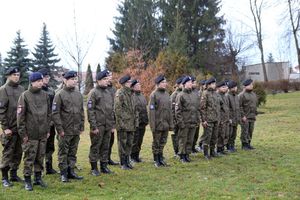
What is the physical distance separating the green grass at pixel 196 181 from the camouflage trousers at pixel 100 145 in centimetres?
44

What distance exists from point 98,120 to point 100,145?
0.58 metres

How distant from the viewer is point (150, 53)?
41.4 metres

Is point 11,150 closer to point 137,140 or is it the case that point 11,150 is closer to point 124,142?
point 124,142

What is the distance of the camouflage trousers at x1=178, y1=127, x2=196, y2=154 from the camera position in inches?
422

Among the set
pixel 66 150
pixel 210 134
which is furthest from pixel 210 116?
pixel 66 150

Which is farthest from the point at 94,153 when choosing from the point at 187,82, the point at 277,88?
the point at 277,88

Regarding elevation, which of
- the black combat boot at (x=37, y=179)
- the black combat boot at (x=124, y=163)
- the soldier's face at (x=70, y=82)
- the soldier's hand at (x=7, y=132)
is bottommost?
the black combat boot at (x=124, y=163)

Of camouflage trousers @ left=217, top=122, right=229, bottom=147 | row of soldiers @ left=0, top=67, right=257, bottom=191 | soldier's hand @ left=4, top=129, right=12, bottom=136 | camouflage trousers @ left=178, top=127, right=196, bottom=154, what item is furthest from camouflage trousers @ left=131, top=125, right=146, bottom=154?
soldier's hand @ left=4, top=129, right=12, bottom=136

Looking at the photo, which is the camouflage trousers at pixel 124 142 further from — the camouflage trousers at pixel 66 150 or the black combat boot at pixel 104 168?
the camouflage trousers at pixel 66 150

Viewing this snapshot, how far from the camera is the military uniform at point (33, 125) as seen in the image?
764 cm

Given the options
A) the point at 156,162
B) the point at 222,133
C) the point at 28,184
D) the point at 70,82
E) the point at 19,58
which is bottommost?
the point at 156,162

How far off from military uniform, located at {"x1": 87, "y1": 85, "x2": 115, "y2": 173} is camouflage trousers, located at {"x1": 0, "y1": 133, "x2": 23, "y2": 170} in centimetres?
150

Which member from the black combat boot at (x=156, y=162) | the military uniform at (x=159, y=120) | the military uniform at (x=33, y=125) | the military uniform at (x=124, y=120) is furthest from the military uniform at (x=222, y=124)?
the military uniform at (x=33, y=125)

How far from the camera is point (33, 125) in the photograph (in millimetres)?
7695
